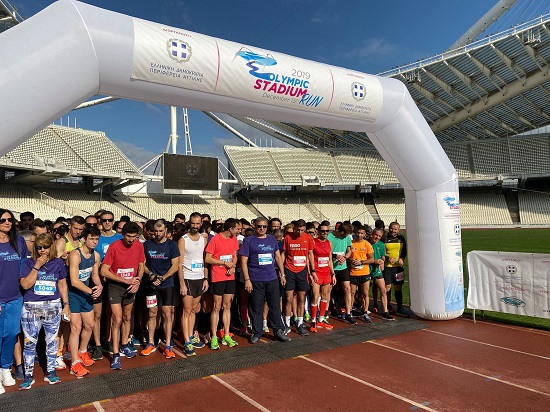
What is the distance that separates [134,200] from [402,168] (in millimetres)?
28828

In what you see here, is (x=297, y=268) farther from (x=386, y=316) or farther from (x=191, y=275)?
(x=386, y=316)

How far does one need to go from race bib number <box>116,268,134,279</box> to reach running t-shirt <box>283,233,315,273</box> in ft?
7.88

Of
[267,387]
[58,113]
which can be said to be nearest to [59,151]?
[58,113]

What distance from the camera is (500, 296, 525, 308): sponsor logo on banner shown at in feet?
20.6

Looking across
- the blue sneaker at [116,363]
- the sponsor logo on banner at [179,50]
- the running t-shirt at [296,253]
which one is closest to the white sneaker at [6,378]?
the blue sneaker at [116,363]

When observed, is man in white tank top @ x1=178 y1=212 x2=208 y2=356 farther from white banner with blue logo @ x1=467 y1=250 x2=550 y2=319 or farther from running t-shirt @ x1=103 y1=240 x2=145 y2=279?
white banner with blue logo @ x1=467 y1=250 x2=550 y2=319

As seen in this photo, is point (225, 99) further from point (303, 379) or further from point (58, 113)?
point (303, 379)

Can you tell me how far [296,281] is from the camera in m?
6.15

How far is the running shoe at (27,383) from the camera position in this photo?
4036 mm

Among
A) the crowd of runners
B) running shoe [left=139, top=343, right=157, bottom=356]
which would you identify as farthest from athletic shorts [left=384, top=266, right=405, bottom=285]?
running shoe [left=139, top=343, right=157, bottom=356]

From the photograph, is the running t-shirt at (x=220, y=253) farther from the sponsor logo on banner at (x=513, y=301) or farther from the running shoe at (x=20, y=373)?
the sponsor logo on banner at (x=513, y=301)

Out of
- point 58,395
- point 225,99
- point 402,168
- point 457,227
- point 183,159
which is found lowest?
point 58,395

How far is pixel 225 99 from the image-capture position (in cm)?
509

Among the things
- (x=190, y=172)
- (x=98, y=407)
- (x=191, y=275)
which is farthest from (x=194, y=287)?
(x=190, y=172)
